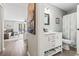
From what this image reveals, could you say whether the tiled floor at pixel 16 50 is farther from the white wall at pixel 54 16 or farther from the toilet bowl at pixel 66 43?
the white wall at pixel 54 16

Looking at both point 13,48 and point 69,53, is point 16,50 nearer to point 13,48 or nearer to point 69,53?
point 13,48

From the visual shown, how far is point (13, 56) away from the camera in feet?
5.19

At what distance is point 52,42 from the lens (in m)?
1.65

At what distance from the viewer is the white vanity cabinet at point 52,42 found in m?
1.61

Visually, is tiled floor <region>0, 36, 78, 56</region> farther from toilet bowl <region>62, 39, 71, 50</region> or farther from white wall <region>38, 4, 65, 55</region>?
white wall <region>38, 4, 65, 55</region>

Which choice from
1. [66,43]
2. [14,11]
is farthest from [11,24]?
[66,43]

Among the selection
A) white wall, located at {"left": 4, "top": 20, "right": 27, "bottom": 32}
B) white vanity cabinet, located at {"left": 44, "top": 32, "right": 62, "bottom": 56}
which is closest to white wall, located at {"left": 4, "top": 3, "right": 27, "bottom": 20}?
white wall, located at {"left": 4, "top": 20, "right": 27, "bottom": 32}

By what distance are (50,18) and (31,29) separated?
0.43 meters

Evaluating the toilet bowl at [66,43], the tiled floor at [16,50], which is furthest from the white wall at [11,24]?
the toilet bowl at [66,43]

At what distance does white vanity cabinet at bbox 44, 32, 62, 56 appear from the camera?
1607mm

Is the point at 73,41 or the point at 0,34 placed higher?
the point at 0,34

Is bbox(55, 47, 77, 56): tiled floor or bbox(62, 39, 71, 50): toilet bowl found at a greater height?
bbox(62, 39, 71, 50): toilet bowl

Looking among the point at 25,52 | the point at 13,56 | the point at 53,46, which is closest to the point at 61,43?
the point at 53,46

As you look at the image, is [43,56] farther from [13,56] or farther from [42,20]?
[42,20]
